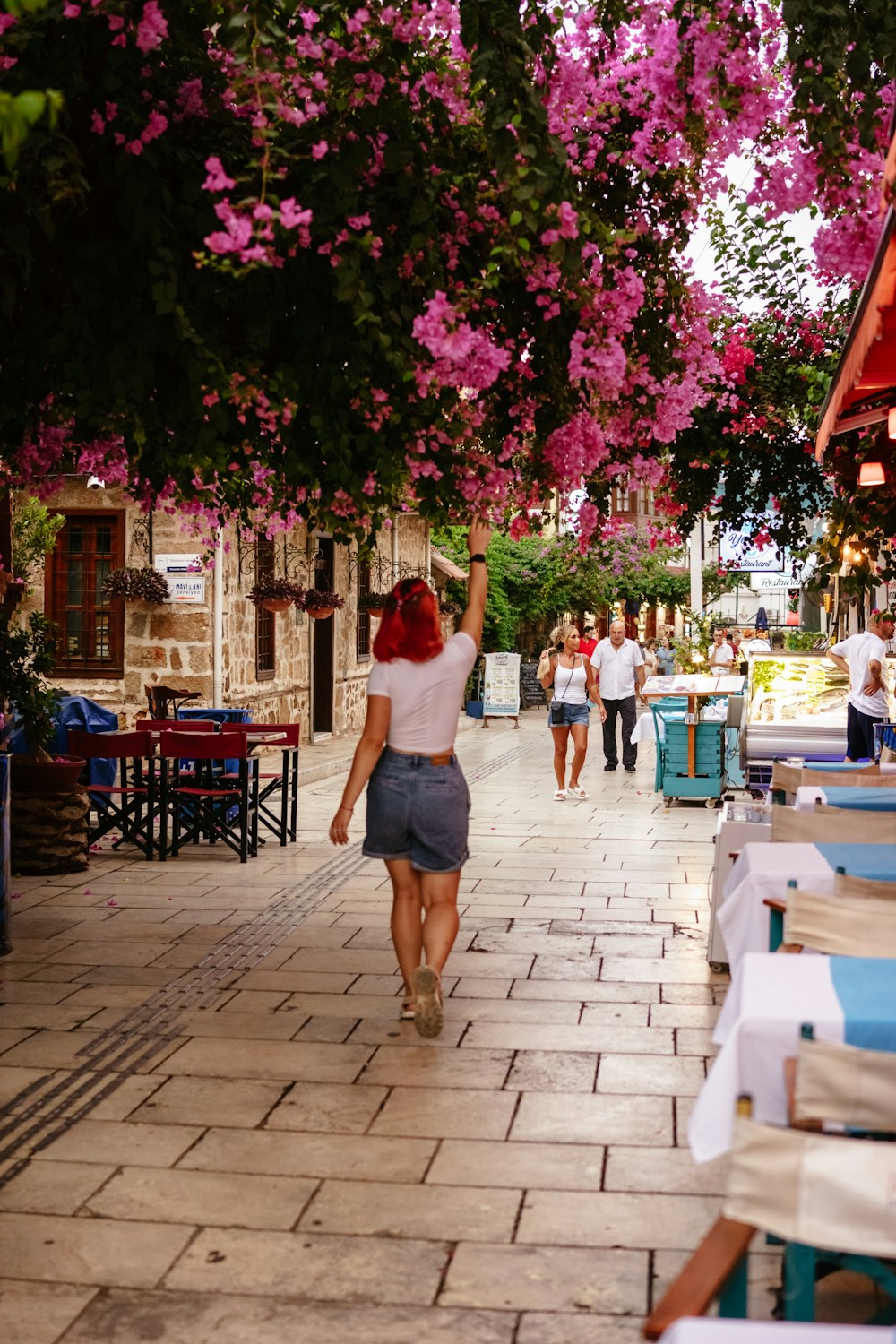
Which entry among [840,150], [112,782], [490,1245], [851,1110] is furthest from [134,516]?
[851,1110]

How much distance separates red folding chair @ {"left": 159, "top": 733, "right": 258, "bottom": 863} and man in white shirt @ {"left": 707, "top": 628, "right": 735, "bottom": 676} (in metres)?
12.6

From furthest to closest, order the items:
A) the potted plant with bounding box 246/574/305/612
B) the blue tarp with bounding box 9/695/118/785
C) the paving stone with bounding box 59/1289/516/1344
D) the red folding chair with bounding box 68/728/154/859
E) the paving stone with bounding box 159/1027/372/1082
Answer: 1. the potted plant with bounding box 246/574/305/612
2. the blue tarp with bounding box 9/695/118/785
3. the red folding chair with bounding box 68/728/154/859
4. the paving stone with bounding box 159/1027/372/1082
5. the paving stone with bounding box 59/1289/516/1344

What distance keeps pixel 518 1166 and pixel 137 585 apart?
40.3 ft

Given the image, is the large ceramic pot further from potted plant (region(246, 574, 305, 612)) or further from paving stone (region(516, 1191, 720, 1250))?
potted plant (region(246, 574, 305, 612))

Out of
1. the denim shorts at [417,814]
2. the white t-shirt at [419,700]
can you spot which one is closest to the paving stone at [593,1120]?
the denim shorts at [417,814]

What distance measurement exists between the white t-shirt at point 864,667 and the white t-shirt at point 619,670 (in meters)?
4.34

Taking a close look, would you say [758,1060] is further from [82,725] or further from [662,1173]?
[82,725]

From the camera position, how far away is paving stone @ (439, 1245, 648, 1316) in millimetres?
3467

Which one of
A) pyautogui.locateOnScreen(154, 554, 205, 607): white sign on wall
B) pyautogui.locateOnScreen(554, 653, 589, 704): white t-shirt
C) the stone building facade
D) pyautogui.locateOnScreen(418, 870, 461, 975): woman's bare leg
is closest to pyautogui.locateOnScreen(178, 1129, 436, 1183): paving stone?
pyautogui.locateOnScreen(418, 870, 461, 975): woman's bare leg

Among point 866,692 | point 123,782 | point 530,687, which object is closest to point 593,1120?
point 123,782

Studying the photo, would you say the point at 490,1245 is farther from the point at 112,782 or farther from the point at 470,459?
the point at 112,782

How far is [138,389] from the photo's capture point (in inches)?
209

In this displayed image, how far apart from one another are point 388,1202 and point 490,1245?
0.41 m

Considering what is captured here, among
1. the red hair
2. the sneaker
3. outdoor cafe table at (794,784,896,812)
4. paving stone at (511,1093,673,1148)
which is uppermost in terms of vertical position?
the red hair
